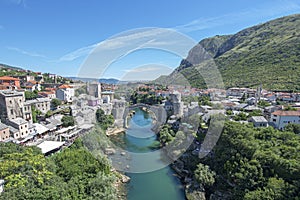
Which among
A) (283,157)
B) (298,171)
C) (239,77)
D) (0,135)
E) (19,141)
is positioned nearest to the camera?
(298,171)

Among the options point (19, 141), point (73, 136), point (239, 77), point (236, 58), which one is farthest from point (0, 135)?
point (236, 58)

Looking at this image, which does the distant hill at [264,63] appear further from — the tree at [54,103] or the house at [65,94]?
the house at [65,94]

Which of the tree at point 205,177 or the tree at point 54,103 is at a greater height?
the tree at point 54,103

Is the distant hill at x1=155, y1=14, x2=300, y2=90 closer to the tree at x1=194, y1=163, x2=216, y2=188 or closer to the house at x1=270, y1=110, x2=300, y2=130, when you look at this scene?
the house at x1=270, y1=110, x2=300, y2=130

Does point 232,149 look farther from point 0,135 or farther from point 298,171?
point 0,135

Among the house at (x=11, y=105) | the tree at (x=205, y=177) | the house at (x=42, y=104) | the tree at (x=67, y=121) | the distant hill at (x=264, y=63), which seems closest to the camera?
the tree at (x=205, y=177)

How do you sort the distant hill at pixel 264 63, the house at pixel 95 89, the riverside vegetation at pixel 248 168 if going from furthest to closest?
the distant hill at pixel 264 63 < the house at pixel 95 89 < the riverside vegetation at pixel 248 168

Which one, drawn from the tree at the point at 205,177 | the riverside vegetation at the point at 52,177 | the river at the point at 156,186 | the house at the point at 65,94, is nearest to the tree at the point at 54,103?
the house at the point at 65,94
